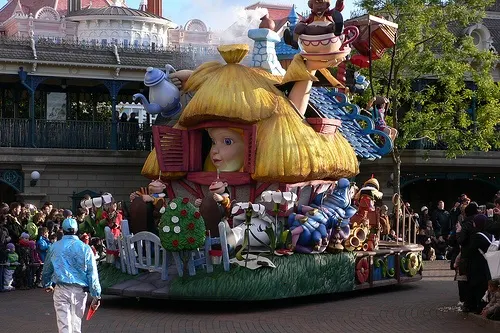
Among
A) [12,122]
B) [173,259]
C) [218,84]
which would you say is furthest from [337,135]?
[12,122]

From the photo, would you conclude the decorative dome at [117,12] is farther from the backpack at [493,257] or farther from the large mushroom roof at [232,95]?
the backpack at [493,257]

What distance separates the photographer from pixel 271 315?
13.7 metres

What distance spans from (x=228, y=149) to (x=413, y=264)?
4349 millimetres

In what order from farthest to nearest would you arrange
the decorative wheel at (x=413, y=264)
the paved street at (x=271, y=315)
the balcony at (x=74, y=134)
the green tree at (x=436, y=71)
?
the balcony at (x=74, y=134), the green tree at (x=436, y=71), the decorative wheel at (x=413, y=264), the paved street at (x=271, y=315)

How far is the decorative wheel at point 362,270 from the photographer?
51.4 ft

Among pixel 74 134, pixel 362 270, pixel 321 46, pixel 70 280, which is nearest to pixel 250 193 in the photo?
pixel 362 270

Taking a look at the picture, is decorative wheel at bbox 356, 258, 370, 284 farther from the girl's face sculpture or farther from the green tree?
the green tree

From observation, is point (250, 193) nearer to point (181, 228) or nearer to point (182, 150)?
point (182, 150)

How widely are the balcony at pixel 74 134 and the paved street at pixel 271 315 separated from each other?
11.0 m

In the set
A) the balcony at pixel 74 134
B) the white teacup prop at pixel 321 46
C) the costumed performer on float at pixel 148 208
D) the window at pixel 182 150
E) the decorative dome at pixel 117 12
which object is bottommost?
the costumed performer on float at pixel 148 208

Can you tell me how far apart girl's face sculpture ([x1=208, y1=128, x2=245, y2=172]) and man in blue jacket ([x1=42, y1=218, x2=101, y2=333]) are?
5386 mm

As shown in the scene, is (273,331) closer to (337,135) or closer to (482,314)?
(482,314)

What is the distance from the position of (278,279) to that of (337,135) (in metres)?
3.09

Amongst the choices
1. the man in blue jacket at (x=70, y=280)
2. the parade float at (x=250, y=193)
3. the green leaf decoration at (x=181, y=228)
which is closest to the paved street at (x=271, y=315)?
the parade float at (x=250, y=193)
